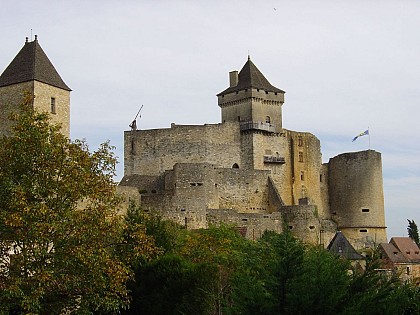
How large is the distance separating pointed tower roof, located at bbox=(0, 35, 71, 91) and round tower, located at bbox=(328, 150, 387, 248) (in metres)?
→ 29.5

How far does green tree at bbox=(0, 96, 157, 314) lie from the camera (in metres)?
22.4

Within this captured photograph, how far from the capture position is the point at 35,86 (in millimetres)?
44062

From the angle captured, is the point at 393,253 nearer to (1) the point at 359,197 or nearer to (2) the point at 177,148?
(1) the point at 359,197

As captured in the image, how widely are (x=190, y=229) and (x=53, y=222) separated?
2863 cm

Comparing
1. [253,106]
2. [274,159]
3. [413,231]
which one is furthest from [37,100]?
[413,231]

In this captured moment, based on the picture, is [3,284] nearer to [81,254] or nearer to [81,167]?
[81,254]

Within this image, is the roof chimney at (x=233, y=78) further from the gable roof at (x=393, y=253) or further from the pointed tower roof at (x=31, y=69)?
the pointed tower roof at (x=31, y=69)

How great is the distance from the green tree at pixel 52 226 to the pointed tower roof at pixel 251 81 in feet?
135

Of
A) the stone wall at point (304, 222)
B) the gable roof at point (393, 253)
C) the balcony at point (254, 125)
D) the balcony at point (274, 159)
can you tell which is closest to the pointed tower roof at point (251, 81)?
the balcony at point (254, 125)

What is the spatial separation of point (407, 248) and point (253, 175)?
15.9 m

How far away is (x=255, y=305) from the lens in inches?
787

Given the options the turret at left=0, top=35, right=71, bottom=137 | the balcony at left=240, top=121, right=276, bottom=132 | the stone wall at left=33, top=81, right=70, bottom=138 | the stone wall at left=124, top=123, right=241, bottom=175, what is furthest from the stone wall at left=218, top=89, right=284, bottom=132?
the turret at left=0, top=35, right=71, bottom=137

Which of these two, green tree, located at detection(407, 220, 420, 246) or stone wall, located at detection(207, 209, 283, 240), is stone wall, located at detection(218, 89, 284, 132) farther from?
green tree, located at detection(407, 220, 420, 246)

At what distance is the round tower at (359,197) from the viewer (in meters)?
65.2
